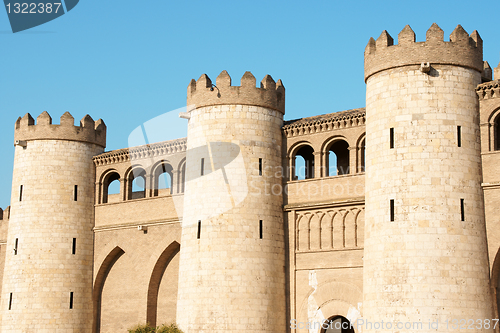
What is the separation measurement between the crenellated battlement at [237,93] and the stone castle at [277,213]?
5cm

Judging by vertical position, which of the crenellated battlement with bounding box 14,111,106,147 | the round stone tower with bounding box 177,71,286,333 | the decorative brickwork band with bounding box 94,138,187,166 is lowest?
the round stone tower with bounding box 177,71,286,333

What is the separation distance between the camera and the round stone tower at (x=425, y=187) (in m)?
22.4

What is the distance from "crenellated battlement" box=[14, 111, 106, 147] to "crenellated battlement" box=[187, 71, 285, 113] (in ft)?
24.3

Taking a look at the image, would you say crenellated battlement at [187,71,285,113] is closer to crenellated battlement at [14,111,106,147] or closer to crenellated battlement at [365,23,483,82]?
crenellated battlement at [365,23,483,82]

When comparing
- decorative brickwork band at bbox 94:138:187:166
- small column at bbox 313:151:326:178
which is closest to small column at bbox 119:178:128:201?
decorative brickwork band at bbox 94:138:187:166

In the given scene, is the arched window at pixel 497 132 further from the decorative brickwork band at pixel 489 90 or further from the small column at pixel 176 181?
the small column at pixel 176 181

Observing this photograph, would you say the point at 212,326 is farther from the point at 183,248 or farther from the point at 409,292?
the point at 409,292

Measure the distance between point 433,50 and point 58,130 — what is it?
58.4 ft

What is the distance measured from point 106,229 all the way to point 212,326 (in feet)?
30.3

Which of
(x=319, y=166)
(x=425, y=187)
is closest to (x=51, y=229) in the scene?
(x=319, y=166)

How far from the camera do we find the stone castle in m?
22.9

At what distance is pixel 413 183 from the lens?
23.2m

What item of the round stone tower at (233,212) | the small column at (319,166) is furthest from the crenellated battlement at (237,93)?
the small column at (319,166)

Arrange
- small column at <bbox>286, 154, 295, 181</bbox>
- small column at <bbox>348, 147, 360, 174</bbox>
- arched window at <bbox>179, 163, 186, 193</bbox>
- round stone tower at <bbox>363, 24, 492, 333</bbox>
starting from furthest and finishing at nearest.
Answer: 1. arched window at <bbox>179, 163, 186, 193</bbox>
2. small column at <bbox>286, 154, 295, 181</bbox>
3. small column at <bbox>348, 147, 360, 174</bbox>
4. round stone tower at <bbox>363, 24, 492, 333</bbox>
